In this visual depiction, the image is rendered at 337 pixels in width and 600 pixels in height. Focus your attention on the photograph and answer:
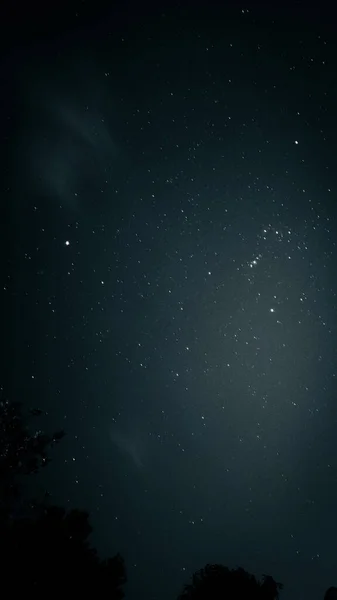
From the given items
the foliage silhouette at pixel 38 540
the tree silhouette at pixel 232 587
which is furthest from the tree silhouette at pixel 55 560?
the tree silhouette at pixel 232 587

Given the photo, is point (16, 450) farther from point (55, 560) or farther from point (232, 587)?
point (232, 587)

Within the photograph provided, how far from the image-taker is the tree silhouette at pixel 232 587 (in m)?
8.16

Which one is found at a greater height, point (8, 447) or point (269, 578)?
point (8, 447)

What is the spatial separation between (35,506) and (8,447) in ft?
4.78

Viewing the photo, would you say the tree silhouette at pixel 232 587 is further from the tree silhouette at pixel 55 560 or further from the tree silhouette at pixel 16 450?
the tree silhouette at pixel 16 450

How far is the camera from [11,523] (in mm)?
7266

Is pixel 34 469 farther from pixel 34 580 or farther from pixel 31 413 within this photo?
pixel 34 580

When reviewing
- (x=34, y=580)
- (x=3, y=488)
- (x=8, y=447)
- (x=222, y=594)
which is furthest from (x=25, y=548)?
(x=222, y=594)

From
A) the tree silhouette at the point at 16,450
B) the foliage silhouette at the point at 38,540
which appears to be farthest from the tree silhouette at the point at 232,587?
the tree silhouette at the point at 16,450

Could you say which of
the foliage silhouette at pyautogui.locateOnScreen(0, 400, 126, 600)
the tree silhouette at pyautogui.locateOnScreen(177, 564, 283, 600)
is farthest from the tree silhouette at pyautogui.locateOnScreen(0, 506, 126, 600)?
the tree silhouette at pyautogui.locateOnScreen(177, 564, 283, 600)

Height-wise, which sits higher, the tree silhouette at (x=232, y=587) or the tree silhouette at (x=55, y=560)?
the tree silhouette at (x=55, y=560)

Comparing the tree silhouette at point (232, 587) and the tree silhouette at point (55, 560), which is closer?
the tree silhouette at point (55, 560)

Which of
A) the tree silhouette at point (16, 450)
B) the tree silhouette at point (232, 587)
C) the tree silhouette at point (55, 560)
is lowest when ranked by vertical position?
the tree silhouette at point (232, 587)

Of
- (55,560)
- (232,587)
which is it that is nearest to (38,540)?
(55,560)
